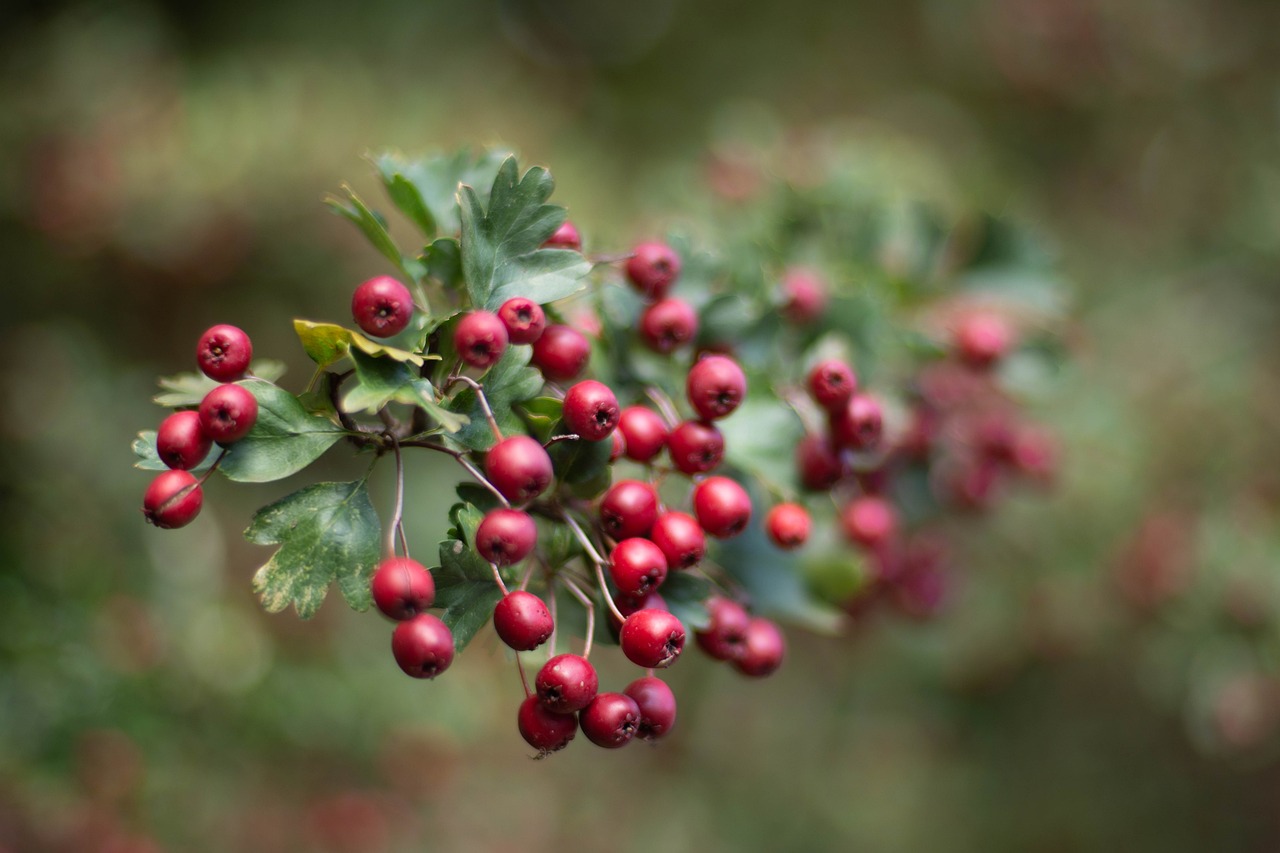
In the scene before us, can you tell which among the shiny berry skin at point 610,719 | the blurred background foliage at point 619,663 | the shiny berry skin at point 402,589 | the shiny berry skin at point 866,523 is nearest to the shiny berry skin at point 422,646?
the shiny berry skin at point 402,589

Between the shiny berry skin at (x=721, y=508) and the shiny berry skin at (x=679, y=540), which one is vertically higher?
the shiny berry skin at (x=721, y=508)

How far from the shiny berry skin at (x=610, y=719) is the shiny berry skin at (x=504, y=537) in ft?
0.44

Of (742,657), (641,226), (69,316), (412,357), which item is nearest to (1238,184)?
(641,226)

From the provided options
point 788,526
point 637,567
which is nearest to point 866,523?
point 788,526

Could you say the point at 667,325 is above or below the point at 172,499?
above

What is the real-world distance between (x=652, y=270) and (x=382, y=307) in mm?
295

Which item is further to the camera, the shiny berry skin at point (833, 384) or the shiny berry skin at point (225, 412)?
the shiny berry skin at point (833, 384)

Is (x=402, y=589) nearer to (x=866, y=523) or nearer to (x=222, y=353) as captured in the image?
(x=222, y=353)

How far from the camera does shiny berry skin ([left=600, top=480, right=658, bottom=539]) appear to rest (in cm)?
72

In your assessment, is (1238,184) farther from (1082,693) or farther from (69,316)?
(69,316)

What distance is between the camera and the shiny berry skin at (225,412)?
2.06 ft

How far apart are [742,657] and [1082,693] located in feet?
7.30

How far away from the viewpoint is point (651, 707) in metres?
0.70

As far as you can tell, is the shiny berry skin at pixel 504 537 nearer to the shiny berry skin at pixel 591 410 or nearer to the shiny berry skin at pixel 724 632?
the shiny berry skin at pixel 591 410
